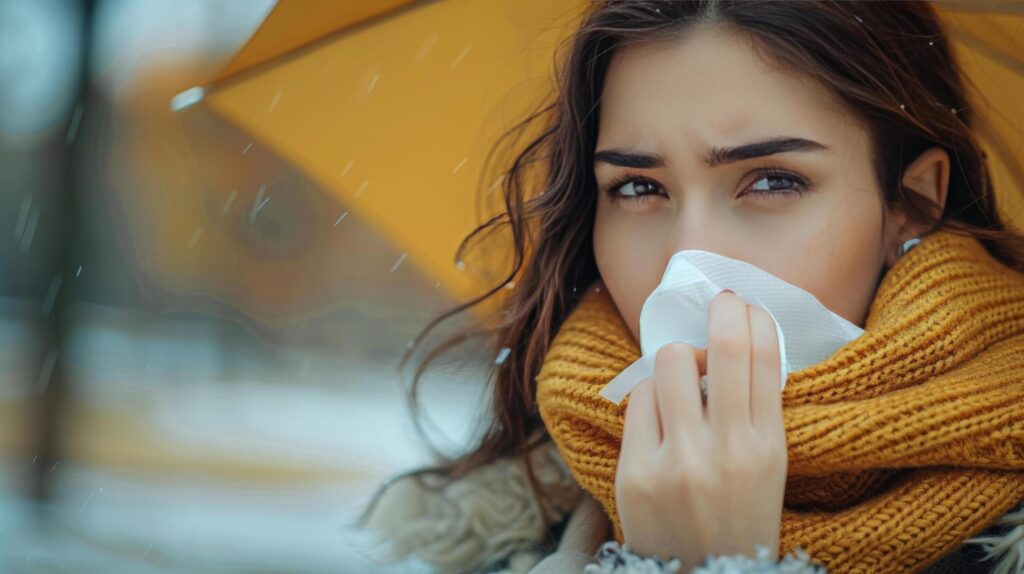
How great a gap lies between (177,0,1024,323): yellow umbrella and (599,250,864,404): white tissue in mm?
473

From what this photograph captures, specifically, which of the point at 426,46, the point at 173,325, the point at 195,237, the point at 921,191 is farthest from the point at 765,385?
the point at 173,325

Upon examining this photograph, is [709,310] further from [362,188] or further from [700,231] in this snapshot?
[362,188]

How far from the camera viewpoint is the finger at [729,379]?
112 centimetres

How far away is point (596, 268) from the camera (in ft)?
5.74

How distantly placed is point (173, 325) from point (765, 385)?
4623mm

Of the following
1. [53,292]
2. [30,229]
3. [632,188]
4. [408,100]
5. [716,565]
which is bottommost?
[716,565]

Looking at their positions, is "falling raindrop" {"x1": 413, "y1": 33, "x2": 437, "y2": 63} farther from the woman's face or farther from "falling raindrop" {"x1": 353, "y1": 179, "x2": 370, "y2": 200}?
the woman's face

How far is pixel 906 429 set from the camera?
3.96 ft

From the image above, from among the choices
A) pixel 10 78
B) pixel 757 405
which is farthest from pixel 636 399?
pixel 10 78

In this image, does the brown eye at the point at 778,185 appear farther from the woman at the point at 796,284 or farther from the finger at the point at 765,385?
the finger at the point at 765,385

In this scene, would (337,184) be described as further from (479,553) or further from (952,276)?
(952,276)

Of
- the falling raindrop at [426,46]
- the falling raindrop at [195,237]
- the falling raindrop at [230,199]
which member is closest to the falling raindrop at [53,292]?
the falling raindrop at [195,237]

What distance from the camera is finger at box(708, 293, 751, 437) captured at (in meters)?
1.12

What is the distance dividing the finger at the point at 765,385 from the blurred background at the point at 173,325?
103cm
